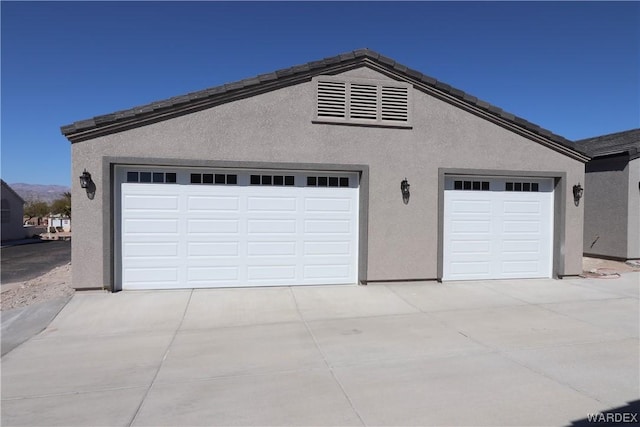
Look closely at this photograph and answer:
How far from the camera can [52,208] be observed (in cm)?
5931

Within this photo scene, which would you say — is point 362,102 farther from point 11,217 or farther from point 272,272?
point 11,217

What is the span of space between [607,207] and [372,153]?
28.9 feet

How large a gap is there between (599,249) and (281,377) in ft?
43.0

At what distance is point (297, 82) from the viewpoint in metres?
9.20

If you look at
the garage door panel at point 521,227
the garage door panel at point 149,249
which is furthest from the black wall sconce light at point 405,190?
the garage door panel at point 149,249

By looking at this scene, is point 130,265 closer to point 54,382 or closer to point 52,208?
point 54,382

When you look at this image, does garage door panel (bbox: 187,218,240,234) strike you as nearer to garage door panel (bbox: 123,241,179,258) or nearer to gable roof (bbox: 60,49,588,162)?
garage door panel (bbox: 123,241,179,258)

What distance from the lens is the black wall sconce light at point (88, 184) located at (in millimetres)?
8281

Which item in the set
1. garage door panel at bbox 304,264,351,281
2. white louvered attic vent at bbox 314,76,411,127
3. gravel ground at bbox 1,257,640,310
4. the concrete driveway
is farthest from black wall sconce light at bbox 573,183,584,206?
garage door panel at bbox 304,264,351,281

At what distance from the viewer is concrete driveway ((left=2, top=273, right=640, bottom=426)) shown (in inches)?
155

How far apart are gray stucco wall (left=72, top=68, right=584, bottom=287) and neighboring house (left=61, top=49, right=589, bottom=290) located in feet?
0.09

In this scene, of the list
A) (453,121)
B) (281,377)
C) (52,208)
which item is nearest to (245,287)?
(281,377)

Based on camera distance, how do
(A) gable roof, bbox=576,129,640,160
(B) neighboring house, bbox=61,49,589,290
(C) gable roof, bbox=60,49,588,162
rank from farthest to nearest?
1. (A) gable roof, bbox=576,129,640,160
2. (B) neighboring house, bbox=61,49,589,290
3. (C) gable roof, bbox=60,49,588,162

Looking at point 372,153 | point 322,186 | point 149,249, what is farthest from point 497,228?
point 149,249
